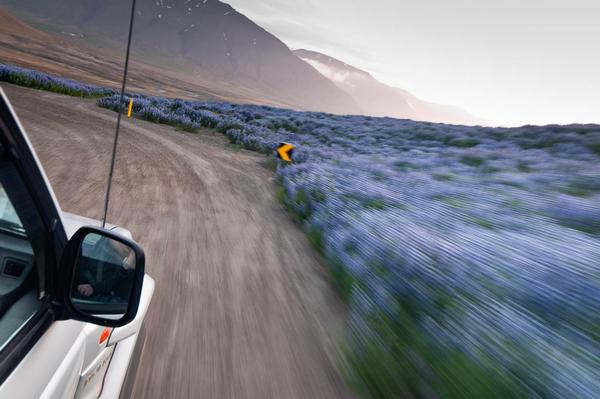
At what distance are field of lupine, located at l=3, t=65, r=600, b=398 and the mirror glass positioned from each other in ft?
6.39

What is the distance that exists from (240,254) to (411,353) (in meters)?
2.81

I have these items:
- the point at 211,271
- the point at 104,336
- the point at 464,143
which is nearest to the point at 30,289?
the point at 104,336

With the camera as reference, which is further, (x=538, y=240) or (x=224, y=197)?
(x=224, y=197)

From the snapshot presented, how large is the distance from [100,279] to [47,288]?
10.3 inches

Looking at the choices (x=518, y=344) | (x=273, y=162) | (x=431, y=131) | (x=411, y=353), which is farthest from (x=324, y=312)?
(x=431, y=131)

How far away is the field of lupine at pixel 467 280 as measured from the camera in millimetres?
2160

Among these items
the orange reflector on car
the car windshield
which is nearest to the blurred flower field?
the orange reflector on car

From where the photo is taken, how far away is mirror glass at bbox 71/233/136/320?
1328 mm

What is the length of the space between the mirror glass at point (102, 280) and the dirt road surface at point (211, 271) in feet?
4.24

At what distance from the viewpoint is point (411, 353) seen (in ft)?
9.22

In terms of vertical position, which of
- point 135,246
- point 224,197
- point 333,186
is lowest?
point 224,197

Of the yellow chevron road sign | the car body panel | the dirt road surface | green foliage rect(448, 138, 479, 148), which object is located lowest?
the dirt road surface

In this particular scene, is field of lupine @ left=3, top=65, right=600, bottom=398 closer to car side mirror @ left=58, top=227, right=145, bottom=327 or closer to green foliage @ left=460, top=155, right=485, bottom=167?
car side mirror @ left=58, top=227, right=145, bottom=327

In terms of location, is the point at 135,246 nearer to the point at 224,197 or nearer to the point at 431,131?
the point at 224,197
